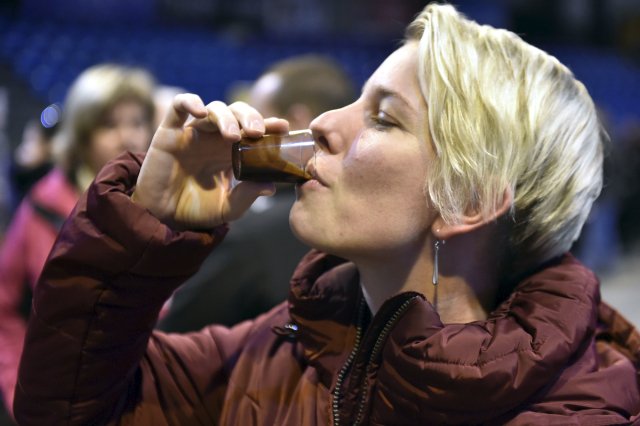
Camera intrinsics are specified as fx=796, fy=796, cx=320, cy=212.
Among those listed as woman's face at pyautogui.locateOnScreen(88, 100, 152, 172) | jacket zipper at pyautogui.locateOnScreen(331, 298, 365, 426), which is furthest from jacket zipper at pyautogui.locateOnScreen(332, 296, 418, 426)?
woman's face at pyautogui.locateOnScreen(88, 100, 152, 172)

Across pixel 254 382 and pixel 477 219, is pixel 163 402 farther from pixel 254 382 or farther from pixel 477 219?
pixel 477 219

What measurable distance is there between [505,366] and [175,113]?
61 cm

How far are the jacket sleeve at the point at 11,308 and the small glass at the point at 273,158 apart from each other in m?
1.20

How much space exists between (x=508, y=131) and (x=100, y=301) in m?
0.65

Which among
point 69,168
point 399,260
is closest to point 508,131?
point 399,260

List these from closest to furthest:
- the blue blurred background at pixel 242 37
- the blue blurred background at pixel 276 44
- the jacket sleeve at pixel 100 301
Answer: the jacket sleeve at pixel 100 301 < the blue blurred background at pixel 276 44 < the blue blurred background at pixel 242 37

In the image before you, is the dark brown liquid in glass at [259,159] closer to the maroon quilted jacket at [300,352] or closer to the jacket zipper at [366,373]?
the maroon quilted jacket at [300,352]

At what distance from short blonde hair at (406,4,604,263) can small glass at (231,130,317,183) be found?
192mm

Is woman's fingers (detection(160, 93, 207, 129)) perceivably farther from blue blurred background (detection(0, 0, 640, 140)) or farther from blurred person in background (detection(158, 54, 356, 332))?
blue blurred background (detection(0, 0, 640, 140))

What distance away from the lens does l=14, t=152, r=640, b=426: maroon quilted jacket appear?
1057 mm

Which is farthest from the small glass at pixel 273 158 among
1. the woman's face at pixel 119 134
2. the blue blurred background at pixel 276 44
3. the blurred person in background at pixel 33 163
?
the blue blurred background at pixel 276 44

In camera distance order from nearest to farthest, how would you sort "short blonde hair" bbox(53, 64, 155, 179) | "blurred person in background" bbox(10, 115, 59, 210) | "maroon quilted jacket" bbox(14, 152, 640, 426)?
1. "maroon quilted jacket" bbox(14, 152, 640, 426)
2. "short blonde hair" bbox(53, 64, 155, 179)
3. "blurred person in background" bbox(10, 115, 59, 210)

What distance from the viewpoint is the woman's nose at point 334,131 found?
1203 mm

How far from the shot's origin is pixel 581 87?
1.26 metres
